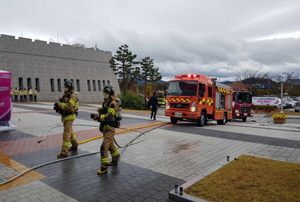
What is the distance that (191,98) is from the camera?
40.4 ft

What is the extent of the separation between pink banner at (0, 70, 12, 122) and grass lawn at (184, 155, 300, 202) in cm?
796

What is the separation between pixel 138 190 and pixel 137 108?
72.9 feet

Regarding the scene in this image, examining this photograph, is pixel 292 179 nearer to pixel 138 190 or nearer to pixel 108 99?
pixel 138 190

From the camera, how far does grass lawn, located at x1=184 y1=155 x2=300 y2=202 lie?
3.79m

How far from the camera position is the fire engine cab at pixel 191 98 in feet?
40.4

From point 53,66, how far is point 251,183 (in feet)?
116

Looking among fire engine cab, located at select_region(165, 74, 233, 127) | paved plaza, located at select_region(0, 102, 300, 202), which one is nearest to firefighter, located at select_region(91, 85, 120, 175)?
paved plaza, located at select_region(0, 102, 300, 202)

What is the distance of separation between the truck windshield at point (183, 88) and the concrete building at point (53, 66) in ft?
81.9

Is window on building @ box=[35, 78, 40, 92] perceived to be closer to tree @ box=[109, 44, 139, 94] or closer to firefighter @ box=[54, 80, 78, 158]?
tree @ box=[109, 44, 139, 94]

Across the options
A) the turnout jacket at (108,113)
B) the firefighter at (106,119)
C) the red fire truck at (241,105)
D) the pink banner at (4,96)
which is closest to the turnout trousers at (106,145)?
the firefighter at (106,119)

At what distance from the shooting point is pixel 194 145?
8102 millimetres

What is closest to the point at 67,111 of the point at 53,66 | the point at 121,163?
the point at 121,163

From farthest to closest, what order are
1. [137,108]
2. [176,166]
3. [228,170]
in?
[137,108]
[176,166]
[228,170]

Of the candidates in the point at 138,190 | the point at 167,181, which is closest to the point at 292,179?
the point at 167,181
